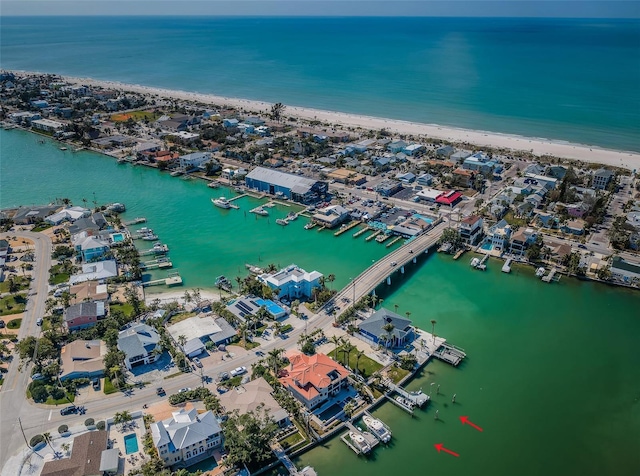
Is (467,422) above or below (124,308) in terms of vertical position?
below

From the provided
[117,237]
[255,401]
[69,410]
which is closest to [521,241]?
[255,401]

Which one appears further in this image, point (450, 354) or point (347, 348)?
point (450, 354)

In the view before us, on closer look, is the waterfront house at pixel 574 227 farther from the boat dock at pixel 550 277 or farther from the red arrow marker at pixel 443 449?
the red arrow marker at pixel 443 449

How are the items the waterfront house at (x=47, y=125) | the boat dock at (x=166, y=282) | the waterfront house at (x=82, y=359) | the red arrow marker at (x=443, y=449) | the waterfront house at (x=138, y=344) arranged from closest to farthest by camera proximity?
1. the red arrow marker at (x=443, y=449)
2. the waterfront house at (x=82, y=359)
3. the waterfront house at (x=138, y=344)
4. the boat dock at (x=166, y=282)
5. the waterfront house at (x=47, y=125)

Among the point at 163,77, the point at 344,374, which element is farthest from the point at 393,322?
the point at 163,77

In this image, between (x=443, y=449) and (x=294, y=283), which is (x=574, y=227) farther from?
(x=443, y=449)

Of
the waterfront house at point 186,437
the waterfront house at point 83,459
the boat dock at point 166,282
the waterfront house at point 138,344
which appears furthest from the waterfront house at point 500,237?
the waterfront house at point 83,459

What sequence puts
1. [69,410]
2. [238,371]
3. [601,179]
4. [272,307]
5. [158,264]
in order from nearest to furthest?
[69,410]
[238,371]
[272,307]
[158,264]
[601,179]

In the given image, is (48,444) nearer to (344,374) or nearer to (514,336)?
(344,374)
